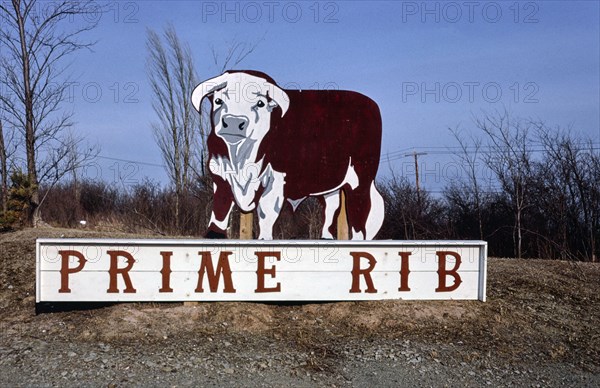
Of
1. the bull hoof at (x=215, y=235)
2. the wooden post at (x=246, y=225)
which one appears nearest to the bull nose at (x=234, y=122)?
the wooden post at (x=246, y=225)

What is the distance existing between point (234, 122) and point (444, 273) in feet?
10.7

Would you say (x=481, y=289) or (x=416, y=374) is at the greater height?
(x=481, y=289)

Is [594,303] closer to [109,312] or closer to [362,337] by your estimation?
[362,337]

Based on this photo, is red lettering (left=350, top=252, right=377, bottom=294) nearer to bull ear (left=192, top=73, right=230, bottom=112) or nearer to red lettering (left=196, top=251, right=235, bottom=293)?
red lettering (left=196, top=251, right=235, bottom=293)

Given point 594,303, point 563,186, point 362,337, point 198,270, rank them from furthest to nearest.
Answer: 1. point 563,186
2. point 594,303
3. point 198,270
4. point 362,337

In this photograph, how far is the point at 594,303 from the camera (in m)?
7.92

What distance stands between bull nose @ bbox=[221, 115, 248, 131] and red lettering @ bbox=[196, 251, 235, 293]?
1.71 metres

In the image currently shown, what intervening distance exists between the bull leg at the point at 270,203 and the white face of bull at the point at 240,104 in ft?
1.93

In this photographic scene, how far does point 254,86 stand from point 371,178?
195 centimetres

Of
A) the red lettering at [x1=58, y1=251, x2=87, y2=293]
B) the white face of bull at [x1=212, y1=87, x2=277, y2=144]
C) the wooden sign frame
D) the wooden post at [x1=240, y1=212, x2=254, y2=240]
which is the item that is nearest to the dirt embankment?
the wooden sign frame

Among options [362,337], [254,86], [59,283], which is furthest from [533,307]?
[59,283]

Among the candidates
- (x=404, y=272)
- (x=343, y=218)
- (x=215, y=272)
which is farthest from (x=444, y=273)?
(x=215, y=272)

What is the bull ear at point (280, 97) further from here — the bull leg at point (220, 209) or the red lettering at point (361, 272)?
the red lettering at point (361, 272)

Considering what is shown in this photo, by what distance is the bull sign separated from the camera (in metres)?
7.92
